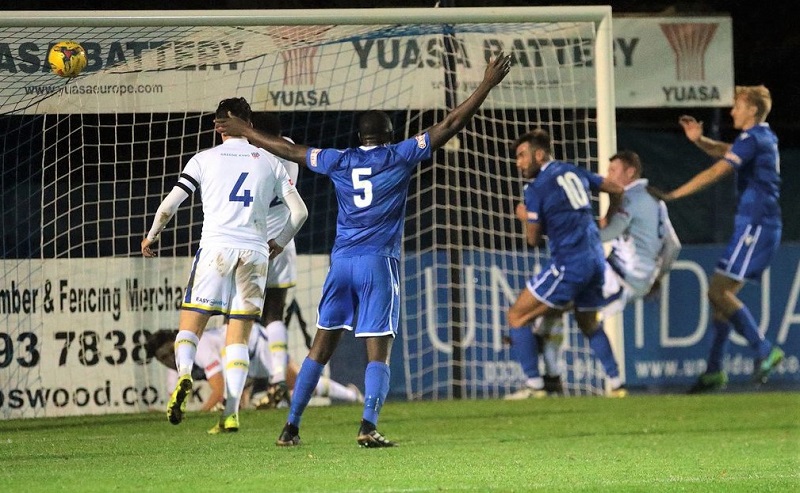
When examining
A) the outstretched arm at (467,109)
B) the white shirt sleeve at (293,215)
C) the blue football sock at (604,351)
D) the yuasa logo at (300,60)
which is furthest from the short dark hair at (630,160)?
the outstretched arm at (467,109)

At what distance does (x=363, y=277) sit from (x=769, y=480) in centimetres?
248

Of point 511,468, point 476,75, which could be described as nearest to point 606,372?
point 476,75

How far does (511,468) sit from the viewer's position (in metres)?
6.48

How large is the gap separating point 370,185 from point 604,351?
456 cm

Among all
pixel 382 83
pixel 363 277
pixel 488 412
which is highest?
pixel 382 83

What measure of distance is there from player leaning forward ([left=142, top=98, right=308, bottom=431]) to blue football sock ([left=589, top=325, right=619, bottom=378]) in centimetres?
386

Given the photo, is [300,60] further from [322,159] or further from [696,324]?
[696,324]

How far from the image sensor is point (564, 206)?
439 inches

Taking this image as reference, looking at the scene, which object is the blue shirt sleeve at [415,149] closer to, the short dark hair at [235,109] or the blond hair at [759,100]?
the short dark hair at [235,109]

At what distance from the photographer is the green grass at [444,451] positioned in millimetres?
5855

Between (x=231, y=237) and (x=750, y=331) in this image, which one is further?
(x=750, y=331)

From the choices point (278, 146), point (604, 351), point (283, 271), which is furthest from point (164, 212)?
point (604, 351)

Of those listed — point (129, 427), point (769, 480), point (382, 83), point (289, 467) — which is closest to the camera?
point (769, 480)

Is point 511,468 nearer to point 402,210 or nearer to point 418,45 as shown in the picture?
point 402,210
